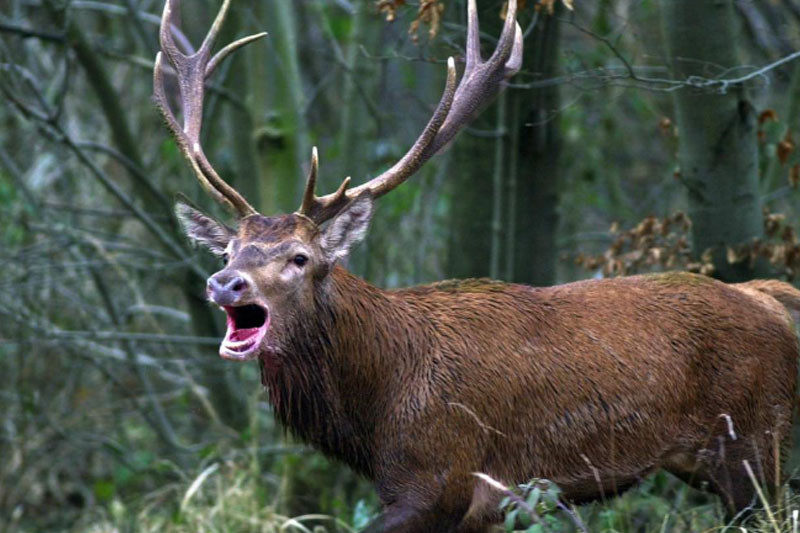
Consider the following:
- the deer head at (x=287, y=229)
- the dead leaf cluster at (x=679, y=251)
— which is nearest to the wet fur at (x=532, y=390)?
the deer head at (x=287, y=229)

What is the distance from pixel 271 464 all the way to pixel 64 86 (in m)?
3.03

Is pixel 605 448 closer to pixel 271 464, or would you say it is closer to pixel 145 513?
pixel 145 513

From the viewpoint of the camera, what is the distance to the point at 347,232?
4.99 m

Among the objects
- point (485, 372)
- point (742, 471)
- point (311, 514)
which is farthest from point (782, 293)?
point (311, 514)

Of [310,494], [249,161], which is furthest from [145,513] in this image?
[249,161]

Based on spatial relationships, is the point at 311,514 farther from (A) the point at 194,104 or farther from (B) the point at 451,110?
(B) the point at 451,110

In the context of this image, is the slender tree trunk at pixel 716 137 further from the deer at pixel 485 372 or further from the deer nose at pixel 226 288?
the deer nose at pixel 226 288

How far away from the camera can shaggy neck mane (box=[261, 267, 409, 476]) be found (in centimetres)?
500

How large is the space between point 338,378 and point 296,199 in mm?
3303

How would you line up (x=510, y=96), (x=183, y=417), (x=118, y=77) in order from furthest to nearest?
(x=118, y=77) → (x=183, y=417) → (x=510, y=96)

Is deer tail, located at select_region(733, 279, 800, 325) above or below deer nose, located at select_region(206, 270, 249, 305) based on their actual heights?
below

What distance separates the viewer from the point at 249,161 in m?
8.69

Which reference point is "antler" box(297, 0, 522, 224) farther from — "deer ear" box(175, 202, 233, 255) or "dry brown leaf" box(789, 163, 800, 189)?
"dry brown leaf" box(789, 163, 800, 189)

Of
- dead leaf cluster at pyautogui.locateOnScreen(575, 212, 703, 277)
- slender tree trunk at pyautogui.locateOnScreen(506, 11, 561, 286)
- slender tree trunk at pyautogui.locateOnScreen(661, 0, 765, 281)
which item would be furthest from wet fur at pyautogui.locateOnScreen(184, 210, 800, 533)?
slender tree trunk at pyautogui.locateOnScreen(506, 11, 561, 286)
